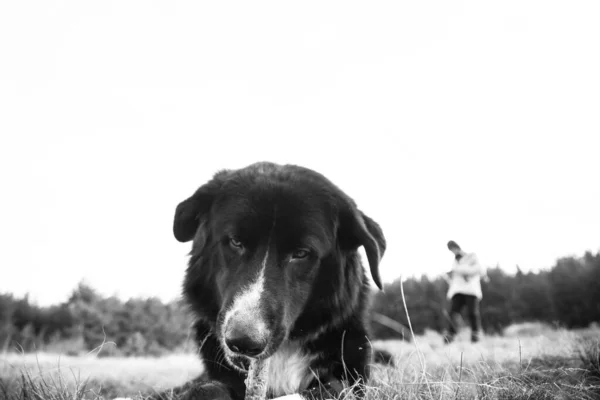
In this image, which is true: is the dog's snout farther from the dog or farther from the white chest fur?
the white chest fur

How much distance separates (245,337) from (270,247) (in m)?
0.78

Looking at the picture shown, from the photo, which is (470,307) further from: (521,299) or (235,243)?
(521,299)

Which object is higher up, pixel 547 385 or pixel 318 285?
pixel 318 285

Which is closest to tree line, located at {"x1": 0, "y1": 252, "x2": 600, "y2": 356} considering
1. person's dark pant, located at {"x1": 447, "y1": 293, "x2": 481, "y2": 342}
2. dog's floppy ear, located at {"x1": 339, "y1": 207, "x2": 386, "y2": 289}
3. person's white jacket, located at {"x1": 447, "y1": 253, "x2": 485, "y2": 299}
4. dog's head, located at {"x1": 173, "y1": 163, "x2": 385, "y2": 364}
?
person's dark pant, located at {"x1": 447, "y1": 293, "x2": 481, "y2": 342}

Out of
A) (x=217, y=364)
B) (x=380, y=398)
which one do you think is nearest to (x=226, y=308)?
(x=217, y=364)

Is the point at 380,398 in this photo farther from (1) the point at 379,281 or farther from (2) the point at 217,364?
(2) the point at 217,364

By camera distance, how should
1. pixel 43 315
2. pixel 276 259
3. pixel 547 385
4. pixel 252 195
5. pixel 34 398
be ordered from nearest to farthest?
pixel 34 398, pixel 547 385, pixel 276 259, pixel 252 195, pixel 43 315

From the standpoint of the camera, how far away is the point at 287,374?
358 centimetres

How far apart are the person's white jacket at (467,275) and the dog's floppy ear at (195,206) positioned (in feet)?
28.6

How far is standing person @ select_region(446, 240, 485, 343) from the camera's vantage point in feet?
36.4

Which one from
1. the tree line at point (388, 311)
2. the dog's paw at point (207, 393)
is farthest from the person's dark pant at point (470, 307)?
the dog's paw at point (207, 393)

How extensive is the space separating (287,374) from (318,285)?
2.42ft

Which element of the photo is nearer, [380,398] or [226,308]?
[380,398]

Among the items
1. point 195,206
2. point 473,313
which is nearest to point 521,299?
point 473,313
